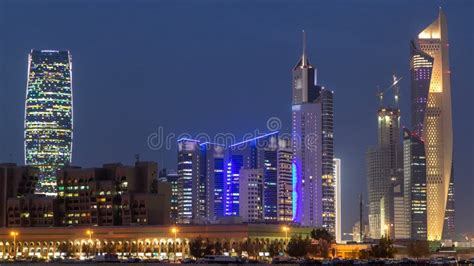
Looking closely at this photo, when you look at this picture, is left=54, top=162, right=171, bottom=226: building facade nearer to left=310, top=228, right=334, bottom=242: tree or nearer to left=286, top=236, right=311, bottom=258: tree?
left=310, top=228, right=334, bottom=242: tree

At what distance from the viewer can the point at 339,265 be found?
135m

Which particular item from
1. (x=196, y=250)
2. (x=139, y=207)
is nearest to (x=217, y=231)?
(x=196, y=250)

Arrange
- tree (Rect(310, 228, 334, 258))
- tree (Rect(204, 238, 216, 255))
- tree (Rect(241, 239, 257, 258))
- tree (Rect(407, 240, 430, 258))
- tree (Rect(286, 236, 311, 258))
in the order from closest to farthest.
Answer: tree (Rect(204, 238, 216, 255)), tree (Rect(286, 236, 311, 258)), tree (Rect(241, 239, 257, 258)), tree (Rect(310, 228, 334, 258)), tree (Rect(407, 240, 430, 258))

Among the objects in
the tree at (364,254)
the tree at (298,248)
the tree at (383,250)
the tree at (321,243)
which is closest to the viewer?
the tree at (298,248)

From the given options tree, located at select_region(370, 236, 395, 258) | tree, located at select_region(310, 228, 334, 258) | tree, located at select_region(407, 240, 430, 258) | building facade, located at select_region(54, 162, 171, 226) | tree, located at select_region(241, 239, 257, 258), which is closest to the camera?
tree, located at select_region(241, 239, 257, 258)

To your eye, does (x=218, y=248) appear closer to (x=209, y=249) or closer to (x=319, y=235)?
(x=209, y=249)

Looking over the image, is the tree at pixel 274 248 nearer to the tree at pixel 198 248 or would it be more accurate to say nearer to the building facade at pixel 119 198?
the tree at pixel 198 248

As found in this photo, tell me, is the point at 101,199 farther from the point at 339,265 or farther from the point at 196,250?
the point at 339,265

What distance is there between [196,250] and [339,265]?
35.2 metres

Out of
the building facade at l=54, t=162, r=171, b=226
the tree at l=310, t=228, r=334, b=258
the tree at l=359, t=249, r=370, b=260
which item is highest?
the building facade at l=54, t=162, r=171, b=226

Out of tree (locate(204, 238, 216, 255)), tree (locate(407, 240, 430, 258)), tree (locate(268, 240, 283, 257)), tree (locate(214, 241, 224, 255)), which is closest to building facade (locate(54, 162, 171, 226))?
tree (locate(204, 238, 216, 255))

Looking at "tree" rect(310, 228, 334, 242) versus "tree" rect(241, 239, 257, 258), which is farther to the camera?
"tree" rect(310, 228, 334, 242)

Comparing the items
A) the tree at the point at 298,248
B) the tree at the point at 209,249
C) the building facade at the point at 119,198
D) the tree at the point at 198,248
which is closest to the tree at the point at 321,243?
the tree at the point at 298,248

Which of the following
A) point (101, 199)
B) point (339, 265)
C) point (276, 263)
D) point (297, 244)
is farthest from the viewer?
point (101, 199)
